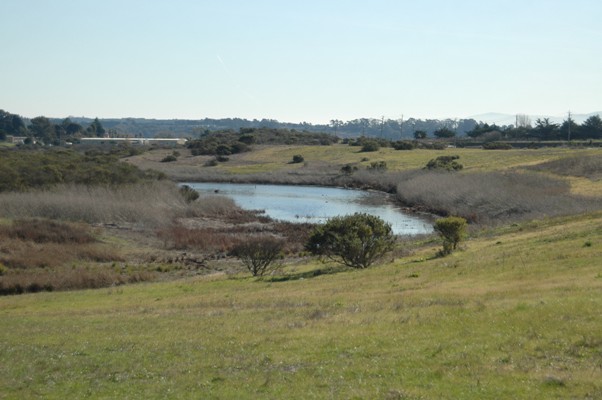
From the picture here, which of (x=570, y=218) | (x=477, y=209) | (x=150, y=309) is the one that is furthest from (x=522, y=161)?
(x=150, y=309)

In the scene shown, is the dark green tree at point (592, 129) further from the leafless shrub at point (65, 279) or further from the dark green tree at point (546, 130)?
the leafless shrub at point (65, 279)

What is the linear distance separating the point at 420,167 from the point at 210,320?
92.6m

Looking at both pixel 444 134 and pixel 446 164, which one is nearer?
pixel 446 164

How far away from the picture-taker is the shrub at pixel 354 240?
3300 centimetres

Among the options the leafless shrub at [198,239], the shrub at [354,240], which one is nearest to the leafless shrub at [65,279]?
the shrub at [354,240]

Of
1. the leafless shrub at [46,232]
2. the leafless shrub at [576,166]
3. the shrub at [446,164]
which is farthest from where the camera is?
the shrub at [446,164]

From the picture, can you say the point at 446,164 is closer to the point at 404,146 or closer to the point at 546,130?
the point at 404,146

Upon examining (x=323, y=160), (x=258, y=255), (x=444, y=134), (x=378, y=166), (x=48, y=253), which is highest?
(x=444, y=134)

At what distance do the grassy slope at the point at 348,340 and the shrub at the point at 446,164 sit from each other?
241ft

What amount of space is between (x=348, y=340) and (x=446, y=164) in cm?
8995

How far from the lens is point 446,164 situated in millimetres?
102250

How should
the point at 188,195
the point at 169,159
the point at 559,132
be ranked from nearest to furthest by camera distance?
the point at 188,195 → the point at 169,159 → the point at 559,132

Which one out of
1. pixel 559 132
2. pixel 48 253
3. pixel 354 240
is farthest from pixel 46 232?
pixel 559 132

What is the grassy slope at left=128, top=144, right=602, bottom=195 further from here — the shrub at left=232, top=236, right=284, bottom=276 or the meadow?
the shrub at left=232, top=236, right=284, bottom=276
